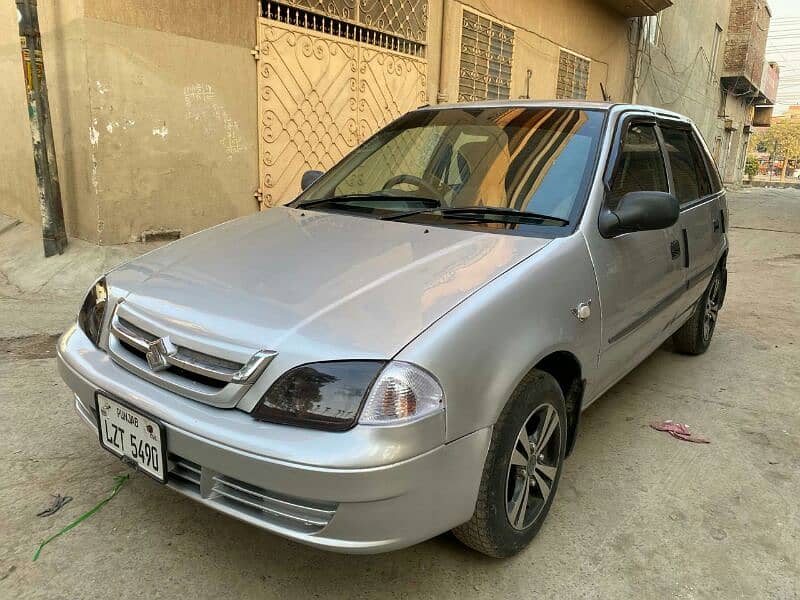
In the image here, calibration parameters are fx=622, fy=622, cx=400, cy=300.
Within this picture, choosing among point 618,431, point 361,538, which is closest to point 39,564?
point 361,538

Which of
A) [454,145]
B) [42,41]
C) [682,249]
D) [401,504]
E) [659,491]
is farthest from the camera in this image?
[42,41]

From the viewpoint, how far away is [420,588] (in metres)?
2.08

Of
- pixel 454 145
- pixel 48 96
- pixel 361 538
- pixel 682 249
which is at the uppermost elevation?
pixel 48 96

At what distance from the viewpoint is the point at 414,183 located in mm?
3045

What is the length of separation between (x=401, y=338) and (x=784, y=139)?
90942 mm

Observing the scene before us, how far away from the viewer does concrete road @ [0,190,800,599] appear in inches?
81.8

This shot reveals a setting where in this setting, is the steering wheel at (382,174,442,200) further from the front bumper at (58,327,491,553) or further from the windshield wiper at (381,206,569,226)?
the front bumper at (58,327,491,553)

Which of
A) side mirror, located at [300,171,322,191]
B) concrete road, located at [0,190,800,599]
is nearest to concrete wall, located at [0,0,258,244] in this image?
concrete road, located at [0,190,800,599]

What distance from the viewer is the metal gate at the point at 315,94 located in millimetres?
6676

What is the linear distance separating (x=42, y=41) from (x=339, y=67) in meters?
3.12

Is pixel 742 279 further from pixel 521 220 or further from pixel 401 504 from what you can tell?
pixel 401 504

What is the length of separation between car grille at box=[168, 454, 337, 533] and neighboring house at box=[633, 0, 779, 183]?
17.5 meters

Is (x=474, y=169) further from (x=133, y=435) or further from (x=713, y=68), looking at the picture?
(x=713, y=68)

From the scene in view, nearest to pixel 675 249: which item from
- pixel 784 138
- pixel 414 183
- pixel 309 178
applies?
pixel 414 183
